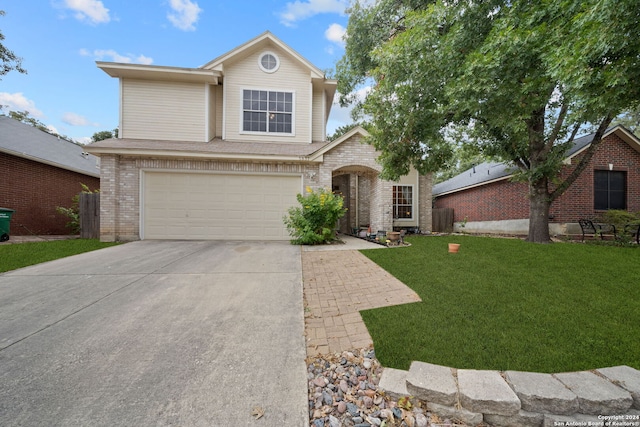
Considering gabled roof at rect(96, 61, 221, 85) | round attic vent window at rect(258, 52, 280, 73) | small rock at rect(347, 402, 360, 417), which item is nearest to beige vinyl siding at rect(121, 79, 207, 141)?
gabled roof at rect(96, 61, 221, 85)

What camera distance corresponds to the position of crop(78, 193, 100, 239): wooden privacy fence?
8.83 m

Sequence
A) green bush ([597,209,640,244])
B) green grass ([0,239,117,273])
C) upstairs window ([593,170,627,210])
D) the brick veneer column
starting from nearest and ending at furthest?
green grass ([0,239,117,273]) → green bush ([597,209,640,244]) → the brick veneer column → upstairs window ([593,170,627,210])

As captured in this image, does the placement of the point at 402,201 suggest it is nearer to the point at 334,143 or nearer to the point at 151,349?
the point at 334,143

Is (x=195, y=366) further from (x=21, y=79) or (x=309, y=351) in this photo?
(x=21, y=79)

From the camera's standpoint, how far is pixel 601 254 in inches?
232

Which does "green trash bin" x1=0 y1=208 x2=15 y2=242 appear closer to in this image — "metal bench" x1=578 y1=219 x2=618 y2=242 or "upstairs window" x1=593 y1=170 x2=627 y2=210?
"metal bench" x1=578 y1=219 x2=618 y2=242

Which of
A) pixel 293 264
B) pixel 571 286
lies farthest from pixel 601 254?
pixel 293 264

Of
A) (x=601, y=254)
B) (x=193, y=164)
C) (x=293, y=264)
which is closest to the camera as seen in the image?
(x=293, y=264)

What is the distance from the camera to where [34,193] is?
10164 mm

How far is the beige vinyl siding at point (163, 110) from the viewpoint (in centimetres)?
941

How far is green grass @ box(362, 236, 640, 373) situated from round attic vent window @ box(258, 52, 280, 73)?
30.9 ft

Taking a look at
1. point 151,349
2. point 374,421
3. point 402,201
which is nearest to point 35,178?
point 151,349

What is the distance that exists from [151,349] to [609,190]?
636 inches

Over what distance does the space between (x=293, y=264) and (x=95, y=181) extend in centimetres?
1437
